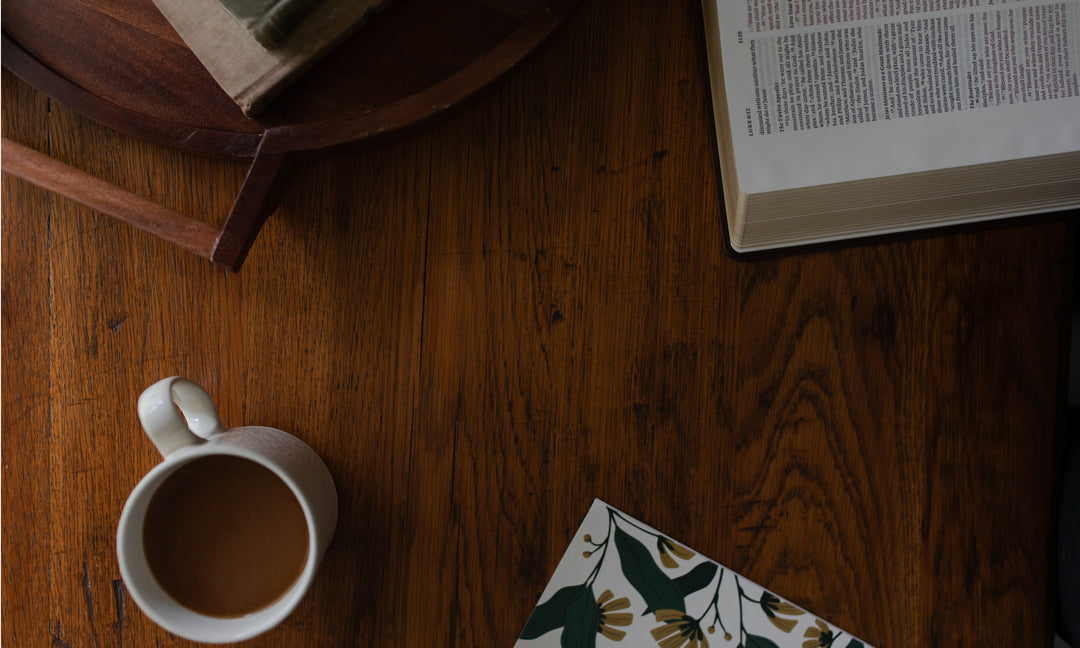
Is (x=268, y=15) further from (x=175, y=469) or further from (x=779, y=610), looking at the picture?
(x=779, y=610)

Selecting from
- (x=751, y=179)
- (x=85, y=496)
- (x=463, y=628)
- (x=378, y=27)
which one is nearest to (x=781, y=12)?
(x=751, y=179)

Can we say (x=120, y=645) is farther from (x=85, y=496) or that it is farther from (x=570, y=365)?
(x=570, y=365)

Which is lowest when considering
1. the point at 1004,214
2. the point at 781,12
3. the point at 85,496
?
the point at 85,496

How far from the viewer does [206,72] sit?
45 centimetres

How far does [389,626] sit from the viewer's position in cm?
52

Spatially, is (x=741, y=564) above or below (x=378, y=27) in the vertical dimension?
below

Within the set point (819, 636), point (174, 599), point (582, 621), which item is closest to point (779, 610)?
point (819, 636)

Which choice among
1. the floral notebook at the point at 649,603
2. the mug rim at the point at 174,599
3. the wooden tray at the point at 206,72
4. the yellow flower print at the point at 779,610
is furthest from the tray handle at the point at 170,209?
the yellow flower print at the point at 779,610

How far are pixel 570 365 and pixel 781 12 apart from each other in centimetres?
26

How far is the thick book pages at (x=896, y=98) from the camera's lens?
18.4 inches

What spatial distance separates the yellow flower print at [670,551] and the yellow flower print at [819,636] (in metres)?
0.09

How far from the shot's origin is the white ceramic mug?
422mm

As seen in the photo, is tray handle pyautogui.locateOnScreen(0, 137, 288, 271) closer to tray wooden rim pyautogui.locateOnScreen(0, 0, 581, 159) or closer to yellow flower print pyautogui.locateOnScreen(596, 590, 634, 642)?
tray wooden rim pyautogui.locateOnScreen(0, 0, 581, 159)

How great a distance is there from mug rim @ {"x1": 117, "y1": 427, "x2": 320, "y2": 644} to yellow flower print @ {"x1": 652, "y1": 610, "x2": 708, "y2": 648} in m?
0.23
